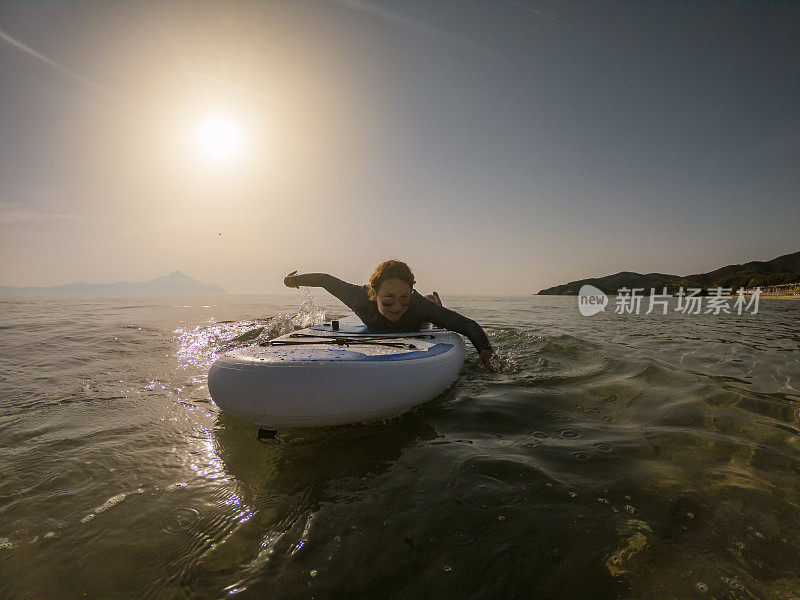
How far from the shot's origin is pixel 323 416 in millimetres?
3010

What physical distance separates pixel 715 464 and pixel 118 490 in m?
4.57

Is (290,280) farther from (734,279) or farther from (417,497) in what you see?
(734,279)

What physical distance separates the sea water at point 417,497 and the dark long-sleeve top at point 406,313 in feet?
3.49

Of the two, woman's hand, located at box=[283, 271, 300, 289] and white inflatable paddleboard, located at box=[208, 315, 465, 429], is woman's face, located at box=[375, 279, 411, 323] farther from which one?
woman's hand, located at box=[283, 271, 300, 289]

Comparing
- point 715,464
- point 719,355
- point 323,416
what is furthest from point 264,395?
point 719,355

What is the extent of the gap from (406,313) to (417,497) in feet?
12.4

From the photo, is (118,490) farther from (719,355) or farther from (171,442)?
(719,355)

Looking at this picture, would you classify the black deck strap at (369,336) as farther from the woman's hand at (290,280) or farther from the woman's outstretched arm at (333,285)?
the woman's hand at (290,280)

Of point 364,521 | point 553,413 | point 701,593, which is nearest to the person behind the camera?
point 701,593

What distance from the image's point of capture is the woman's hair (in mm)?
5562

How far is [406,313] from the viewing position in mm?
5977

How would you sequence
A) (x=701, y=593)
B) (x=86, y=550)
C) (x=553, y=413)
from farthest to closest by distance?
1. (x=553, y=413)
2. (x=86, y=550)
3. (x=701, y=593)

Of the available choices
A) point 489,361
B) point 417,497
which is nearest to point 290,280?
point 489,361

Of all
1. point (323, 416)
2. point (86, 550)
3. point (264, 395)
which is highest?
point (264, 395)
